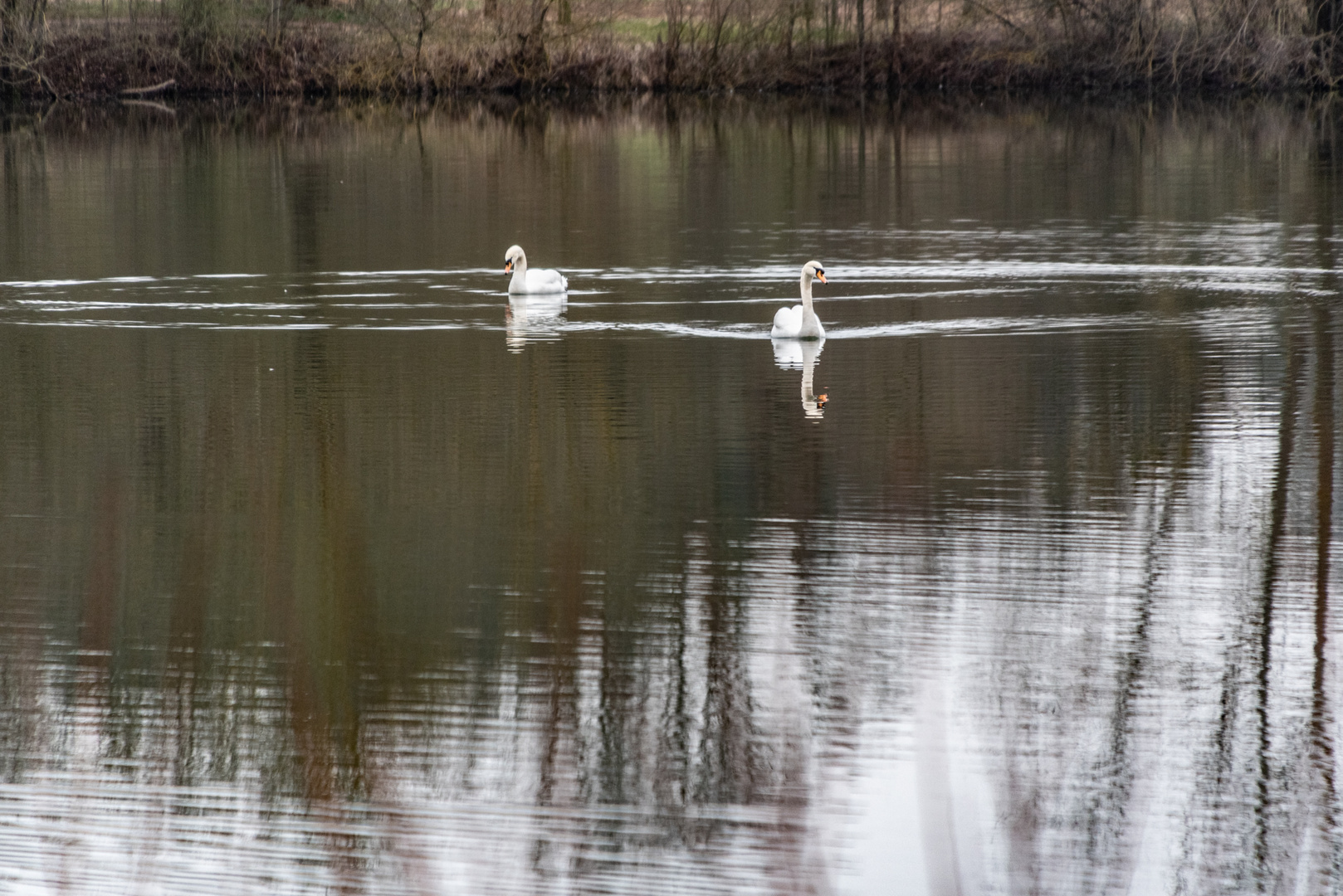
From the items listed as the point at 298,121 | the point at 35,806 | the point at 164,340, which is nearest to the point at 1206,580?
the point at 35,806

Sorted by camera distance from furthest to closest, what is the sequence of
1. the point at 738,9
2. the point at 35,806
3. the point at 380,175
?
1. the point at 738,9
2. the point at 380,175
3. the point at 35,806

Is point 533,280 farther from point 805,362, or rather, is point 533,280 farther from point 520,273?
point 805,362

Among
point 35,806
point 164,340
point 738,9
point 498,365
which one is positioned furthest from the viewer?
point 738,9

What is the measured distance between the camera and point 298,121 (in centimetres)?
4172

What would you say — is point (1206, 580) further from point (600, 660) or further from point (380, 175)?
point (380, 175)

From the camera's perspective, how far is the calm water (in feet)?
19.4

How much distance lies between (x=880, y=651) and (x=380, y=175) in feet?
78.8

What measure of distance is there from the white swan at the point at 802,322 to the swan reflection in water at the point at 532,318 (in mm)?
2017

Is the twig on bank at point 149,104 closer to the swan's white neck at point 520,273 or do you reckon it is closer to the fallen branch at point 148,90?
the fallen branch at point 148,90

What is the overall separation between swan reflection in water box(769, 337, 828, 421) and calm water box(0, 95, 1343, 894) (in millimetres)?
A: 62

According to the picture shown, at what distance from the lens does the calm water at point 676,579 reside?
5.93 metres

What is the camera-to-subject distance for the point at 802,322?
14875mm

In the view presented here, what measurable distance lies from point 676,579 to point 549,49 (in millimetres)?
40442

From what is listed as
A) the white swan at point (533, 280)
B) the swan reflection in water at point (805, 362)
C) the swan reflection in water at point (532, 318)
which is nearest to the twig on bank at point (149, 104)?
the white swan at point (533, 280)
